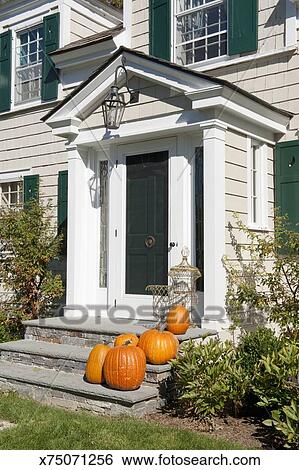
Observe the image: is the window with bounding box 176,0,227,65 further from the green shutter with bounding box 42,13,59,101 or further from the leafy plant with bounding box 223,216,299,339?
the leafy plant with bounding box 223,216,299,339

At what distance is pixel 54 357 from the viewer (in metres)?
6.53

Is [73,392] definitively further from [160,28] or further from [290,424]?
[160,28]

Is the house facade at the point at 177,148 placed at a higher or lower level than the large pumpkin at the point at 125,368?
higher

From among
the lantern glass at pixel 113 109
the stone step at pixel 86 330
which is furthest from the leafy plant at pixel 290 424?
the lantern glass at pixel 113 109

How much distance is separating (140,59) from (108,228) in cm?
240

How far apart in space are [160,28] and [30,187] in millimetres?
3777

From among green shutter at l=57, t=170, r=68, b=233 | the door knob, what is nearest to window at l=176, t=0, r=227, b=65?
green shutter at l=57, t=170, r=68, b=233

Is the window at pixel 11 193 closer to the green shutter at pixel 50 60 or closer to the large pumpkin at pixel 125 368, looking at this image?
the green shutter at pixel 50 60

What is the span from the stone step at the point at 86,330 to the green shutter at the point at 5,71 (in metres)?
5.41

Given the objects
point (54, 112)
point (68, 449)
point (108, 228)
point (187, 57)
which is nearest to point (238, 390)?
point (68, 449)

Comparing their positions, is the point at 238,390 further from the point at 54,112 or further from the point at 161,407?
the point at 54,112

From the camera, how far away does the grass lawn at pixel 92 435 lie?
442cm

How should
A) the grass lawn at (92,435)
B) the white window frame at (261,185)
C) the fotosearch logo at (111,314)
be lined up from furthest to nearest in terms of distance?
the white window frame at (261,185), the fotosearch logo at (111,314), the grass lawn at (92,435)

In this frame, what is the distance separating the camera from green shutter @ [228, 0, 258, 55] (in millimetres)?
7891
